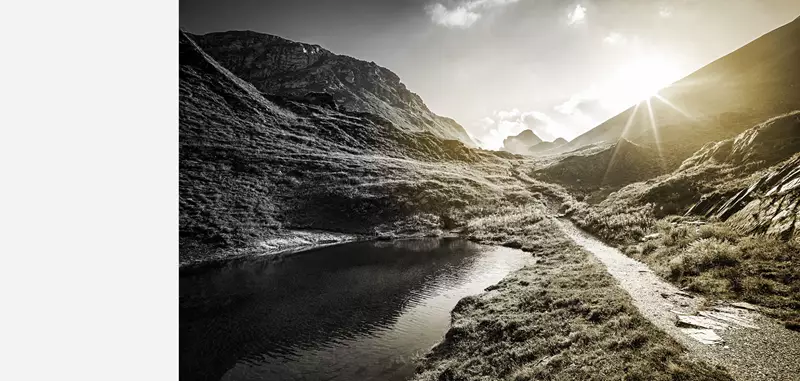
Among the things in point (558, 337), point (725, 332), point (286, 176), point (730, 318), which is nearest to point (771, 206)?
point (730, 318)

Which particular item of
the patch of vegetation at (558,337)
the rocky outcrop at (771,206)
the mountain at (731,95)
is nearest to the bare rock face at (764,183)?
the rocky outcrop at (771,206)

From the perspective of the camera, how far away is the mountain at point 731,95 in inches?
3960

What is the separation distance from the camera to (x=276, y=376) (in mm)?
19406

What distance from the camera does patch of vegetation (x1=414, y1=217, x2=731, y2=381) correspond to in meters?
12.4

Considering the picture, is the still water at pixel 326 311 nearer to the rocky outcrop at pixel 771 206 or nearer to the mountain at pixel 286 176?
the mountain at pixel 286 176

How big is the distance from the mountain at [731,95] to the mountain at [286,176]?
58671 mm

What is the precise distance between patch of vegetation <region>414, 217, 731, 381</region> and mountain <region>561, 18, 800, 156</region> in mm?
88134

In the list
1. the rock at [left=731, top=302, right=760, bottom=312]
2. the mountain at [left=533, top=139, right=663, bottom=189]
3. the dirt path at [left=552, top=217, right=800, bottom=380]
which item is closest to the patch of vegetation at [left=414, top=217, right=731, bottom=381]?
the dirt path at [left=552, top=217, right=800, bottom=380]

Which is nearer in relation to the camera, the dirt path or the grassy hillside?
the dirt path

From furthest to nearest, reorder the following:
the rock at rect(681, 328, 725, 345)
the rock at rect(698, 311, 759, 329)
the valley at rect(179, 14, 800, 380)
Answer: the valley at rect(179, 14, 800, 380)
the rock at rect(698, 311, 759, 329)
the rock at rect(681, 328, 725, 345)

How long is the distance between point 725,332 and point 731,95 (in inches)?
6904

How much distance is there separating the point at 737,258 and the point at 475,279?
19.9 metres

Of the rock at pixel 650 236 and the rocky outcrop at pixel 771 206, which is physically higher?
the rocky outcrop at pixel 771 206

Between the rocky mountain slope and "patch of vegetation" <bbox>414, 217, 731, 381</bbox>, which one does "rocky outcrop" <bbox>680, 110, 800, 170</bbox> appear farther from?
"patch of vegetation" <bbox>414, 217, 731, 381</bbox>
